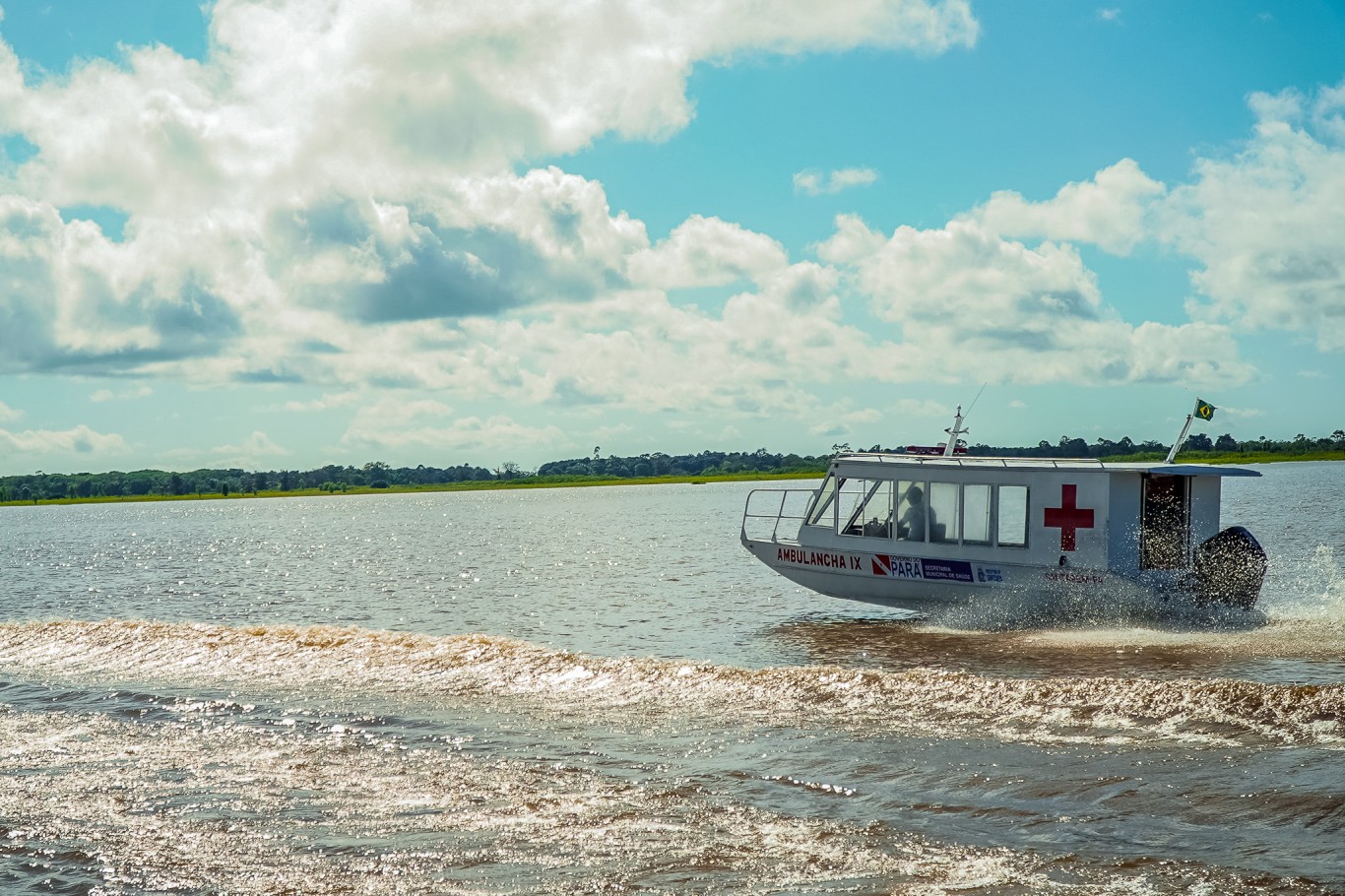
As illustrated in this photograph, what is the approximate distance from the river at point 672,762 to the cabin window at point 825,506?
3.34 meters

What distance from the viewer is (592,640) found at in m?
19.9

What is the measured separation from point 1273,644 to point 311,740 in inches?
527

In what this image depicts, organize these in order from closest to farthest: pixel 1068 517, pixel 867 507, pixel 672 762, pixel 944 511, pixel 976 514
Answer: pixel 672 762 → pixel 1068 517 → pixel 976 514 → pixel 944 511 → pixel 867 507

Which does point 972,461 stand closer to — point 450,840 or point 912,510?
point 912,510

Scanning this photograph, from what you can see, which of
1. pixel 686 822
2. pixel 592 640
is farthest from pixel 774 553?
pixel 686 822

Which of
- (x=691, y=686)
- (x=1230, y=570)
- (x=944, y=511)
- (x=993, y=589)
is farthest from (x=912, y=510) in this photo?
(x=691, y=686)

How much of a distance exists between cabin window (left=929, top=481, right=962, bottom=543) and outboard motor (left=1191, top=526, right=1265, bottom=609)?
4104 millimetres

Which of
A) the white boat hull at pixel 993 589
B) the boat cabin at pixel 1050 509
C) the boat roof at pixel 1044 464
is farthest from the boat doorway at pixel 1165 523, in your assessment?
the white boat hull at pixel 993 589

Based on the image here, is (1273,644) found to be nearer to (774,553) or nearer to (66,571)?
(774,553)

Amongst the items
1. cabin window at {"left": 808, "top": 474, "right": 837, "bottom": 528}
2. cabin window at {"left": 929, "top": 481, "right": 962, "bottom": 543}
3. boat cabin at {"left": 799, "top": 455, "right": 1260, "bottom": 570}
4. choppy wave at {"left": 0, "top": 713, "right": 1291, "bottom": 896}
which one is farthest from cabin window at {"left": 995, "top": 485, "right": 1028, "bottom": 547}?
choppy wave at {"left": 0, "top": 713, "right": 1291, "bottom": 896}

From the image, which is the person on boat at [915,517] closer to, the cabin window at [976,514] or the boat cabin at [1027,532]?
the boat cabin at [1027,532]

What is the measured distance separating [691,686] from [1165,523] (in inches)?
439

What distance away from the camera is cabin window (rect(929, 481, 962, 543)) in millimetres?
20859

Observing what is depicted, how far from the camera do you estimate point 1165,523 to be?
2002 cm
